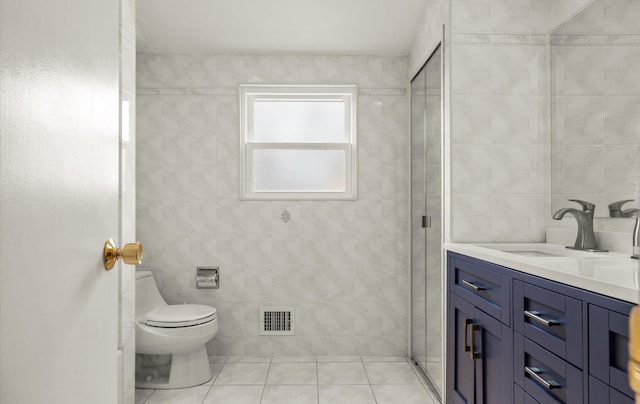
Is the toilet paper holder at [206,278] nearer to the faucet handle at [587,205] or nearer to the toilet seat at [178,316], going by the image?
the toilet seat at [178,316]

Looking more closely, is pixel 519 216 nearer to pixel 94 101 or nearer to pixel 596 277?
pixel 596 277

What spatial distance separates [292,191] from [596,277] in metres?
2.49

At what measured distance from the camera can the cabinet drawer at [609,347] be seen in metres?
0.97

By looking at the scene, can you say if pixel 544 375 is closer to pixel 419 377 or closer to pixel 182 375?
pixel 419 377

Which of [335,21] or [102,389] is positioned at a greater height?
[335,21]

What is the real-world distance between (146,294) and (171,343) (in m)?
0.55

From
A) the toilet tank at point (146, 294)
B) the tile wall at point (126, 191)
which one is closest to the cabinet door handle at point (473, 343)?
the tile wall at point (126, 191)

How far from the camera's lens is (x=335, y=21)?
9.49 ft

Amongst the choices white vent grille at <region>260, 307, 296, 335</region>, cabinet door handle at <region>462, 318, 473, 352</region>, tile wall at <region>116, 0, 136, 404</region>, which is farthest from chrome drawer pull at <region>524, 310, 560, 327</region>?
white vent grille at <region>260, 307, 296, 335</region>

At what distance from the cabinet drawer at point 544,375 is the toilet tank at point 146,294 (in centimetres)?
236

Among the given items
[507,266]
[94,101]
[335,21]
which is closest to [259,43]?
[335,21]

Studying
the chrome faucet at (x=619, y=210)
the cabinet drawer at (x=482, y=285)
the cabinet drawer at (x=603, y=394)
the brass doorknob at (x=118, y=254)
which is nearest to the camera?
the brass doorknob at (x=118, y=254)

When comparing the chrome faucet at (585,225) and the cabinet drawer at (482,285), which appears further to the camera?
the chrome faucet at (585,225)

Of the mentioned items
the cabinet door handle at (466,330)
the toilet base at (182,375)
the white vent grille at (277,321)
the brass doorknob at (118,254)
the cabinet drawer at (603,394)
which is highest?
the brass doorknob at (118,254)
